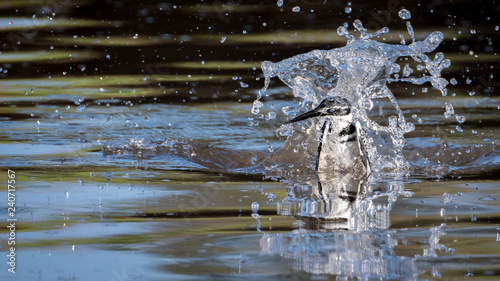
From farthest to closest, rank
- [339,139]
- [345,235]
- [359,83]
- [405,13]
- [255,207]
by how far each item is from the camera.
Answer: [405,13] → [359,83] → [339,139] → [255,207] → [345,235]

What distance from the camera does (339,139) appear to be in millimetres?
6324

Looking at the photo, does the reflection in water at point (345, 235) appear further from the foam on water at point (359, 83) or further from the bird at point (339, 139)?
the foam on water at point (359, 83)

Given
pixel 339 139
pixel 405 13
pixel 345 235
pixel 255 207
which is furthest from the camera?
pixel 405 13

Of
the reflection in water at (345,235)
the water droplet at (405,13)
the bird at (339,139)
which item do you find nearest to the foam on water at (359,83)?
the bird at (339,139)

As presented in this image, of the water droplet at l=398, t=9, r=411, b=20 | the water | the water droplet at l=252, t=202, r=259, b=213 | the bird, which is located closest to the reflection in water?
the water

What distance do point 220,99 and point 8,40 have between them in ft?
13.3

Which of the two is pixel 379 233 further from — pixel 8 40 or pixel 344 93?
pixel 8 40

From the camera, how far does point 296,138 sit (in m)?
7.01

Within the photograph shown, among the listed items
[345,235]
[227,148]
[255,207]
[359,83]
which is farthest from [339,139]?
[345,235]

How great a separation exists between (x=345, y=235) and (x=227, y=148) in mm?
2990

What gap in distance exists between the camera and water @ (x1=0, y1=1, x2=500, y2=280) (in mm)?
3836

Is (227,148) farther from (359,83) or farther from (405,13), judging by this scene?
(405,13)

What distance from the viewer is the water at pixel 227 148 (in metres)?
3.84

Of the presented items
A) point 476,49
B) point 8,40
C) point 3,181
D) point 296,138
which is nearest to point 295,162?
point 296,138
